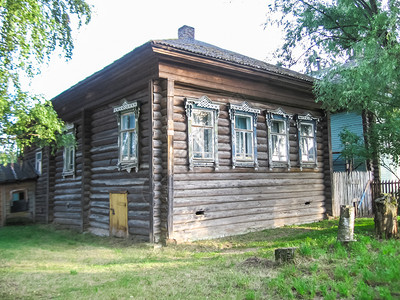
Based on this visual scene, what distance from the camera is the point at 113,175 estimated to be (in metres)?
11.1

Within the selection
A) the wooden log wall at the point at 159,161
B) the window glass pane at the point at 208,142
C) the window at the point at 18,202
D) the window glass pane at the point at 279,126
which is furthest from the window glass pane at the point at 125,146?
the window at the point at 18,202

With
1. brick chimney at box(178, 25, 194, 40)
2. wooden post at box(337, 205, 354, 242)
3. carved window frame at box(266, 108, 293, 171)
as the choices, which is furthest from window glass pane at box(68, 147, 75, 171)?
wooden post at box(337, 205, 354, 242)

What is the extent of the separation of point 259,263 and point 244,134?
5.87m

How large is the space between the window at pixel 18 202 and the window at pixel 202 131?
1161 centimetres

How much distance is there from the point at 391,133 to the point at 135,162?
27.9 feet

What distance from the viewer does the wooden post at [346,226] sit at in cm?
693

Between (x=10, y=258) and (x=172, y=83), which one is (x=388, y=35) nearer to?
(x=172, y=83)

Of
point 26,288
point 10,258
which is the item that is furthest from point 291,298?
point 10,258

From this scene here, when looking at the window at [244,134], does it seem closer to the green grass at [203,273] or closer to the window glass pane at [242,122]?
the window glass pane at [242,122]

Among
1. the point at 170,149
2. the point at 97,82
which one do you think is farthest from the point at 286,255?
the point at 97,82

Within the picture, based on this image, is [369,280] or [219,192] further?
[219,192]

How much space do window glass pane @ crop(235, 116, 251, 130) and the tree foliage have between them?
2.38 m

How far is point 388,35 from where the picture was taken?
870 cm

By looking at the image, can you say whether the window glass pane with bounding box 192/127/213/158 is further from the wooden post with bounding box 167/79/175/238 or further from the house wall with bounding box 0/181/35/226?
the house wall with bounding box 0/181/35/226
